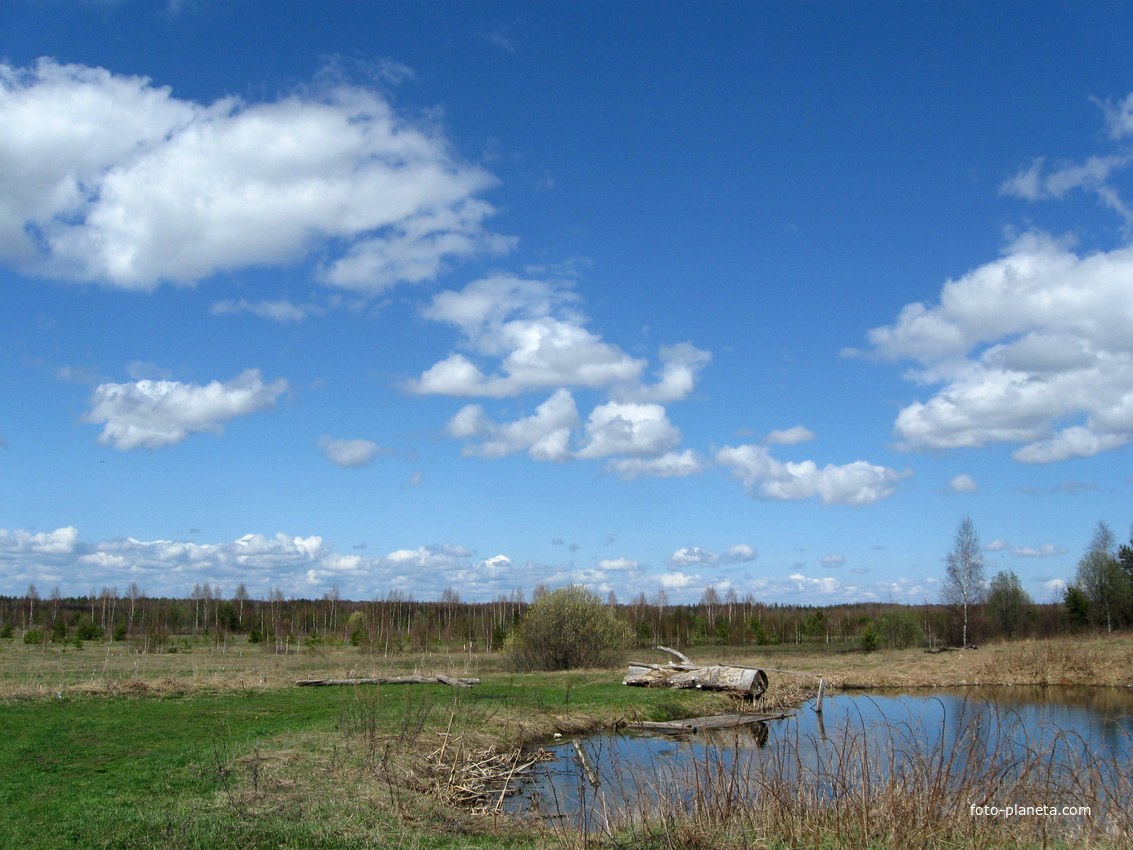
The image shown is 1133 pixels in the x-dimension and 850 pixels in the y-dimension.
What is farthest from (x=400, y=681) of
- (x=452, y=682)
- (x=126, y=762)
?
(x=126, y=762)

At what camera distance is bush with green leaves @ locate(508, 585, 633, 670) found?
132 feet

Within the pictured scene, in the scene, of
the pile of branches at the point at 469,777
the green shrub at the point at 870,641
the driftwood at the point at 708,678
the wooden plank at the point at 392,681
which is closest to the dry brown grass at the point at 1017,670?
the driftwood at the point at 708,678

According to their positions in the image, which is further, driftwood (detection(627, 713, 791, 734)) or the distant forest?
the distant forest

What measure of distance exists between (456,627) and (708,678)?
209ft

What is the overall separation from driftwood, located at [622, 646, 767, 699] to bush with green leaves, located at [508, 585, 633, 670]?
6.88m

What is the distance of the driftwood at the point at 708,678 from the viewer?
1190 inches

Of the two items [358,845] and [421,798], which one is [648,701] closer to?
[421,798]

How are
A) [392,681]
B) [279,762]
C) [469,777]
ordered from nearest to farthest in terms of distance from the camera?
[469,777] → [279,762] → [392,681]

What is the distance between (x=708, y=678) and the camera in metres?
31.3

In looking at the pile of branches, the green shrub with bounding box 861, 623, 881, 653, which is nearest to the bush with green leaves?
the pile of branches

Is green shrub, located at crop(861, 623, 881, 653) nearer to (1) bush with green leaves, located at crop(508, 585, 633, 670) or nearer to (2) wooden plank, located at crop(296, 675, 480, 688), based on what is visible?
(1) bush with green leaves, located at crop(508, 585, 633, 670)

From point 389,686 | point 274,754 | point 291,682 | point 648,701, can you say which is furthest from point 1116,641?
point 274,754

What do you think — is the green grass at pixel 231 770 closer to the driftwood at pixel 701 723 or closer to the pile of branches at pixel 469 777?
the pile of branches at pixel 469 777

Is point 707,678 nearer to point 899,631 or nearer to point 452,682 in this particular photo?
point 452,682
